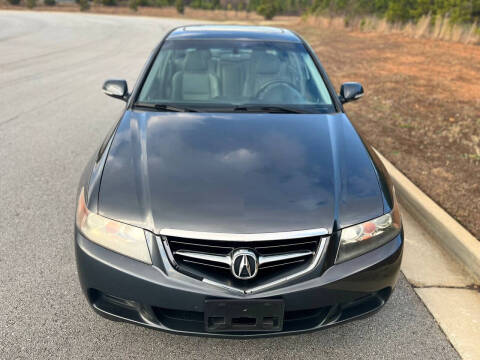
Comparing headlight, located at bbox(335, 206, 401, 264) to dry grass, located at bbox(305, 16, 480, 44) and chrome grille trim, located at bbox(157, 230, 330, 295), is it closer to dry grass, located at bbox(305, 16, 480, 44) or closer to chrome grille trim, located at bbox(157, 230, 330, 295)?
chrome grille trim, located at bbox(157, 230, 330, 295)

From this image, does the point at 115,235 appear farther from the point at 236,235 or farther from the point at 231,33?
the point at 231,33

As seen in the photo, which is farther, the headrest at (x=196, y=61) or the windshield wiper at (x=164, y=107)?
the headrest at (x=196, y=61)

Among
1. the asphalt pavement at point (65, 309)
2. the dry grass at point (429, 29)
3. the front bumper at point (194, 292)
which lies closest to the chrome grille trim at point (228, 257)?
the front bumper at point (194, 292)

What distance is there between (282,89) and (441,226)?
170cm

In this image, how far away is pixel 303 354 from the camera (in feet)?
7.73

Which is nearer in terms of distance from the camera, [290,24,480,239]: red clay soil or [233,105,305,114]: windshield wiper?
[233,105,305,114]: windshield wiper

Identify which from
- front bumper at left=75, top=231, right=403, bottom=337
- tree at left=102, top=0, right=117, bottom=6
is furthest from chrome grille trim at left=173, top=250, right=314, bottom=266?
tree at left=102, top=0, right=117, bottom=6

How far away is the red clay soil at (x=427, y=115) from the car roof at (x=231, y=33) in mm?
1575

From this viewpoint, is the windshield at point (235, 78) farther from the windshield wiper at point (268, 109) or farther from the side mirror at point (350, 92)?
the side mirror at point (350, 92)

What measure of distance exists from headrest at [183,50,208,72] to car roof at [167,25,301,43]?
0.65 ft

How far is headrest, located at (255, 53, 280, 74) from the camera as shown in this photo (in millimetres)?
3803

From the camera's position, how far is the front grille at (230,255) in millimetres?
2041

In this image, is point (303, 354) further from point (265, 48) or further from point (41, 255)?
point (265, 48)

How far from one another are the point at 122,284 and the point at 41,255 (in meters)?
1.43
